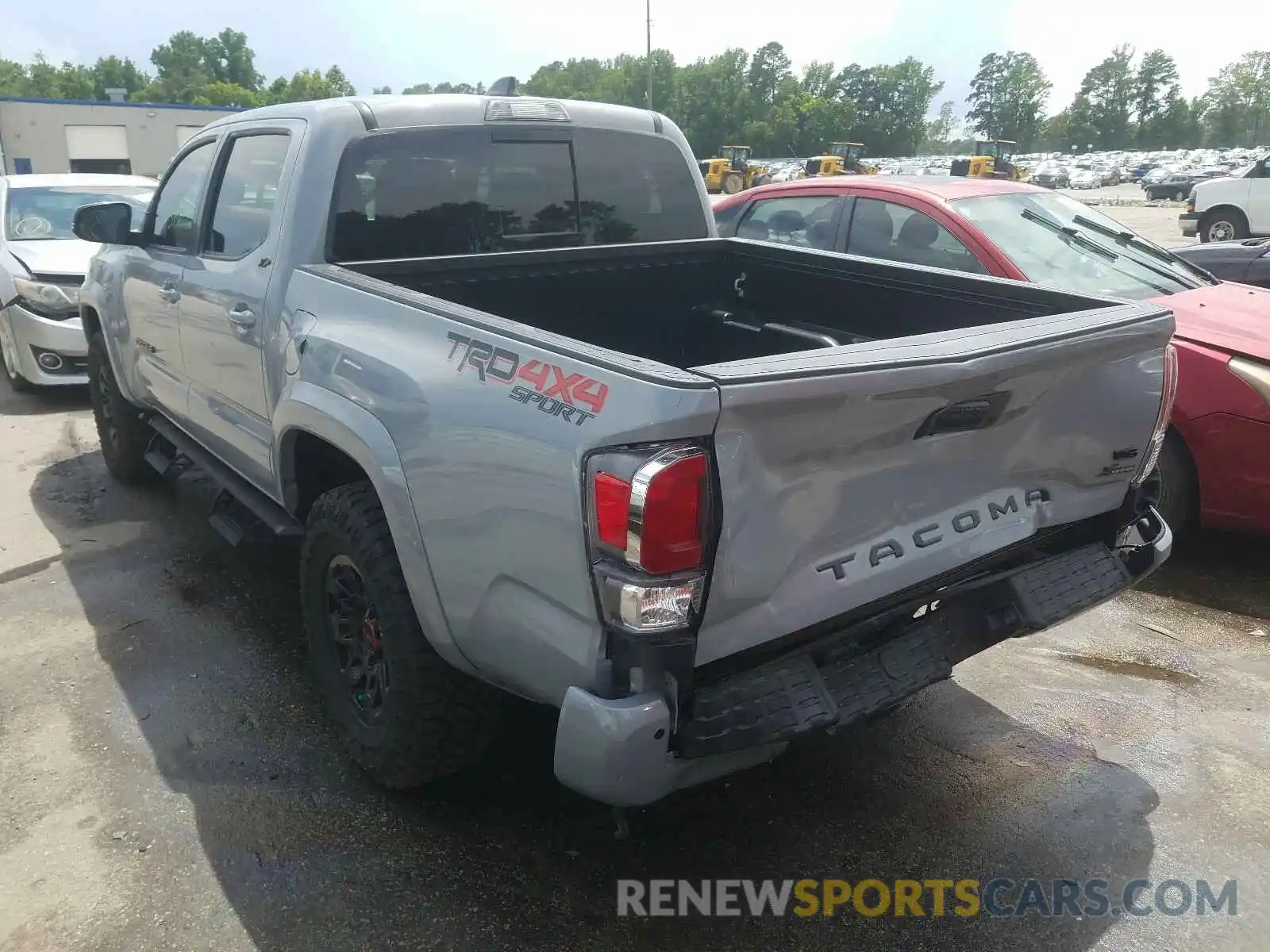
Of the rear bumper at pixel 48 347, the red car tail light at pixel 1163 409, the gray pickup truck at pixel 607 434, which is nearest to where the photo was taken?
the gray pickup truck at pixel 607 434

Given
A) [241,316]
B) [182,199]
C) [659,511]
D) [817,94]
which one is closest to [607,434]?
[659,511]

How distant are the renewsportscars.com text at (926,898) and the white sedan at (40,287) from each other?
20.6 feet

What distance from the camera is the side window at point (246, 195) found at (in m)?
3.51

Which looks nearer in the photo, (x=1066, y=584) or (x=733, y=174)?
(x=1066, y=584)

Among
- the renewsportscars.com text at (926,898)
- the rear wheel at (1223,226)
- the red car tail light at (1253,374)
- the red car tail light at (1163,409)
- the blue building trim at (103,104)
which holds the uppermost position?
the blue building trim at (103,104)

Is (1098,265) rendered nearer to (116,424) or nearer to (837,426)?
(837,426)

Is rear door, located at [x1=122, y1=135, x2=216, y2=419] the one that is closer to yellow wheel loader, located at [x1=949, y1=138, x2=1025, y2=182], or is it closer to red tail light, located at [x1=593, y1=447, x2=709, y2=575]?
red tail light, located at [x1=593, y1=447, x2=709, y2=575]

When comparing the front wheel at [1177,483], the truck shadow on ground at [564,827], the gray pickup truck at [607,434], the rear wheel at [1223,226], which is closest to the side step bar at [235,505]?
the gray pickup truck at [607,434]

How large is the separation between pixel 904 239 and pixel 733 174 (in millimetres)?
39501

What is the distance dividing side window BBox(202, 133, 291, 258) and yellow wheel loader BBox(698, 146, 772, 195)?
1504 inches

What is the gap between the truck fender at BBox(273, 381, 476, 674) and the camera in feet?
8.13

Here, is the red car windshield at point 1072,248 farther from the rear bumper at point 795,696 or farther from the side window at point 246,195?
the side window at point 246,195

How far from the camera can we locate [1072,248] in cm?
544

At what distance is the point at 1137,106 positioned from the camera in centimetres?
12138
